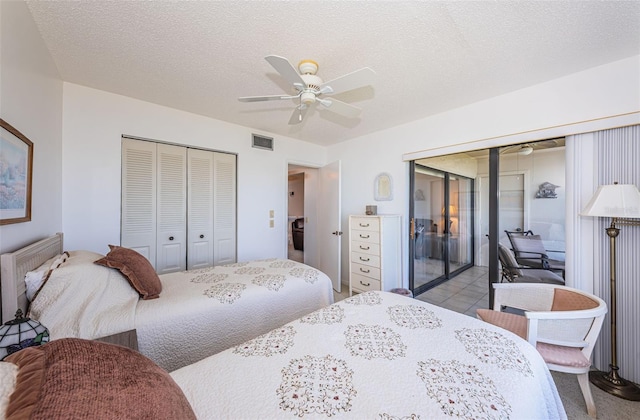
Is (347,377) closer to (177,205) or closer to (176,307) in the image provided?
(176,307)

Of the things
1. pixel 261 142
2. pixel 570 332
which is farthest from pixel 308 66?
pixel 570 332

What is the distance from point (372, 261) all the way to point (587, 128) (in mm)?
2432

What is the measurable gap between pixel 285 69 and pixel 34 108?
1805mm

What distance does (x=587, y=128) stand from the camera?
206 cm

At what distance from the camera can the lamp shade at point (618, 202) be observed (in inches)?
66.3

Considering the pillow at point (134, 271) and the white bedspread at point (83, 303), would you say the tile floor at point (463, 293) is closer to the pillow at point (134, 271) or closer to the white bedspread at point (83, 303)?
the pillow at point (134, 271)

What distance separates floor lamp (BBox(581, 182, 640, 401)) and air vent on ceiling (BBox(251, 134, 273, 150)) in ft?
11.9

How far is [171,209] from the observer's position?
9.92 ft

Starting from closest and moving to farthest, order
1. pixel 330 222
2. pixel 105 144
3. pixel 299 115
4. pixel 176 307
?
pixel 176 307
pixel 299 115
pixel 105 144
pixel 330 222

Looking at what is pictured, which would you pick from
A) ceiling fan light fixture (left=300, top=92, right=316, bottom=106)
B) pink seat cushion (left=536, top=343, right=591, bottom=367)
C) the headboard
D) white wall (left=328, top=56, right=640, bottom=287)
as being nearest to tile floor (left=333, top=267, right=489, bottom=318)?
white wall (left=328, top=56, right=640, bottom=287)

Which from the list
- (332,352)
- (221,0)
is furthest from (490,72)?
(332,352)

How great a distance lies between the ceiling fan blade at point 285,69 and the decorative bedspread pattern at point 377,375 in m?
1.57

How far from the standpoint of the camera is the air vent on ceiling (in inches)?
145

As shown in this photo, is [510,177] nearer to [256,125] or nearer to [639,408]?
[639,408]
